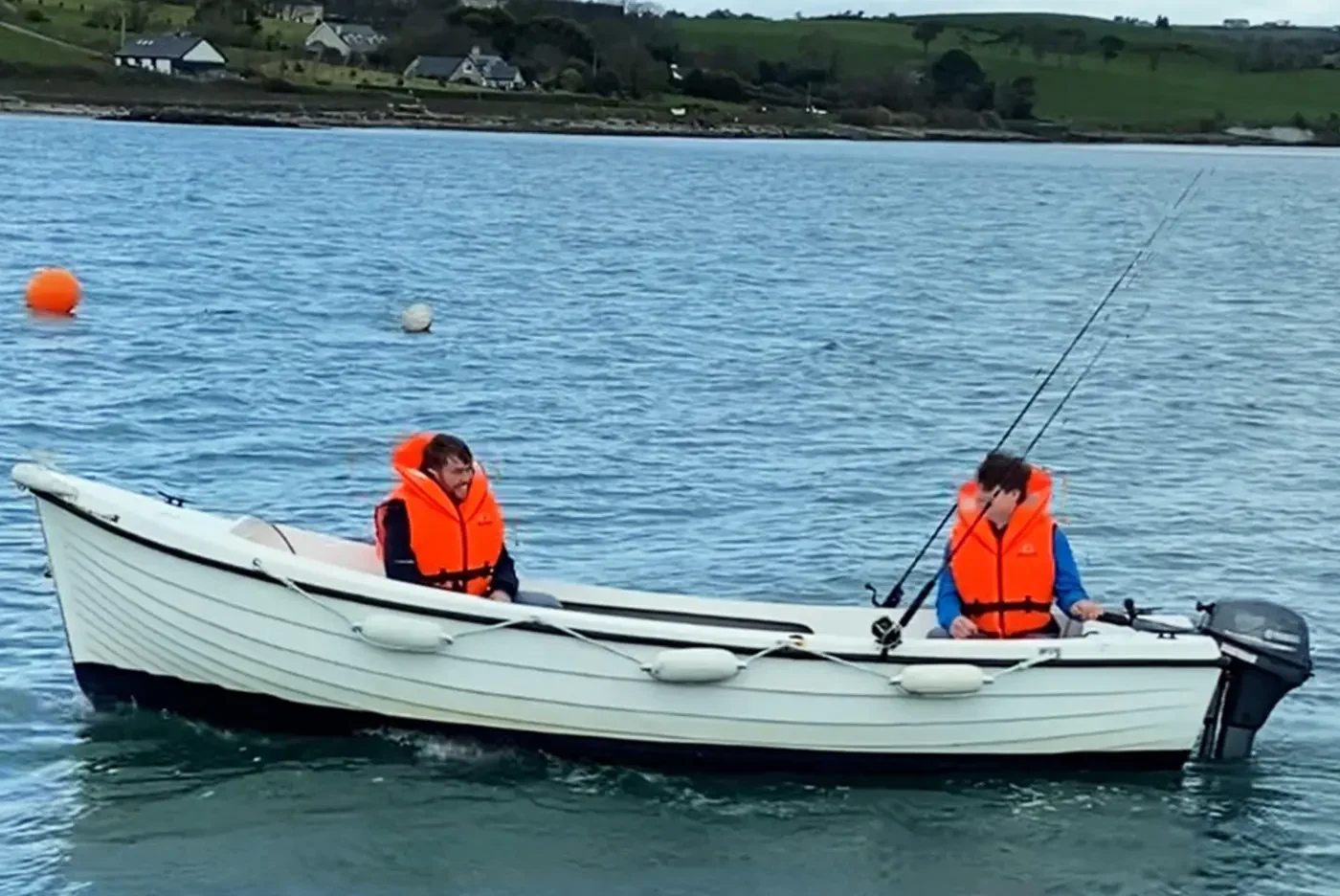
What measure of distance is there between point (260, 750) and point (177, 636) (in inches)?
28.5

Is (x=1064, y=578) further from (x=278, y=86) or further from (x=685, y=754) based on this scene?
(x=278, y=86)

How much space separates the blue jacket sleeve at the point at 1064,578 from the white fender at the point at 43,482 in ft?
16.0

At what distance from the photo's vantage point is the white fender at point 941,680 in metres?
9.58

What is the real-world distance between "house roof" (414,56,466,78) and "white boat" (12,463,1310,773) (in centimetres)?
11420

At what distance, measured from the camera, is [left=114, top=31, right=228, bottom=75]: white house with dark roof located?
347ft

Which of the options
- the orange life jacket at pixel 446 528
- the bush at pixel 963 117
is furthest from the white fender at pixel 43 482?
the bush at pixel 963 117

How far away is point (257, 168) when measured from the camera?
67750 mm

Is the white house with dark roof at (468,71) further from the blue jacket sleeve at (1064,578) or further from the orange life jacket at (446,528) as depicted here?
the blue jacket sleeve at (1064,578)

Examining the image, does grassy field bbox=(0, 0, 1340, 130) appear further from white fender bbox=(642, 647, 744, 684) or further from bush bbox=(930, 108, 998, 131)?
white fender bbox=(642, 647, 744, 684)

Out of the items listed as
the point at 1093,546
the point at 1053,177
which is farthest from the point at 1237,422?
the point at 1053,177

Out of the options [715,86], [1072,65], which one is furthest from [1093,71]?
[715,86]

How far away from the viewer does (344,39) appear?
4840 inches

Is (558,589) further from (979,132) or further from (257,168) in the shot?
(979,132)

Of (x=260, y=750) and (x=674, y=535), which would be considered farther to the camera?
(x=674, y=535)
